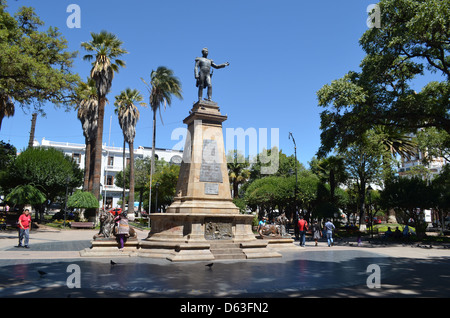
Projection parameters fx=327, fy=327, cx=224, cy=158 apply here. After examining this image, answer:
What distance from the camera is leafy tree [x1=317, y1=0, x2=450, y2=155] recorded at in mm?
18234

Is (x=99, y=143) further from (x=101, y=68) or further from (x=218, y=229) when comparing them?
(x=218, y=229)

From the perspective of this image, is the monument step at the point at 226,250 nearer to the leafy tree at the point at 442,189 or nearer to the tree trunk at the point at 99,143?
the tree trunk at the point at 99,143

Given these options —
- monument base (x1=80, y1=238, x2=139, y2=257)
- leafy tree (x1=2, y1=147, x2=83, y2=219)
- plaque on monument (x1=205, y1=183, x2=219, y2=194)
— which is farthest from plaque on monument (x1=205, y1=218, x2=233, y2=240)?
leafy tree (x1=2, y1=147, x2=83, y2=219)

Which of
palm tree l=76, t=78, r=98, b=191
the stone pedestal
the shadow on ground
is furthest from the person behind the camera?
palm tree l=76, t=78, r=98, b=191

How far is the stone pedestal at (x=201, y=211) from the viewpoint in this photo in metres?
11.8

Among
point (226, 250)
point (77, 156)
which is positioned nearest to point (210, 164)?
point (226, 250)

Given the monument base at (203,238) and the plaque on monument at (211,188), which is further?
A: the plaque on monument at (211,188)

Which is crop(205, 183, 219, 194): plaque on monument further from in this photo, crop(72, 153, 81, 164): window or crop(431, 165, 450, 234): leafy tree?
crop(72, 153, 81, 164): window

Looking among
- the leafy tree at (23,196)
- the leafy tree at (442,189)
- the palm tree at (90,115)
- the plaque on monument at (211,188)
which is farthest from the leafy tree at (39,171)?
the leafy tree at (442,189)

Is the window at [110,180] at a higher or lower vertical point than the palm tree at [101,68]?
lower

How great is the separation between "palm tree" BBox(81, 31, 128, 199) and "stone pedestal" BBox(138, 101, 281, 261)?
706 inches

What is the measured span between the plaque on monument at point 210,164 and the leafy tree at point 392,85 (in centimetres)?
931

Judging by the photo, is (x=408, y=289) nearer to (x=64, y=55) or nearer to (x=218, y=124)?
(x=218, y=124)

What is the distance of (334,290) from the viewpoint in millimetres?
6781
